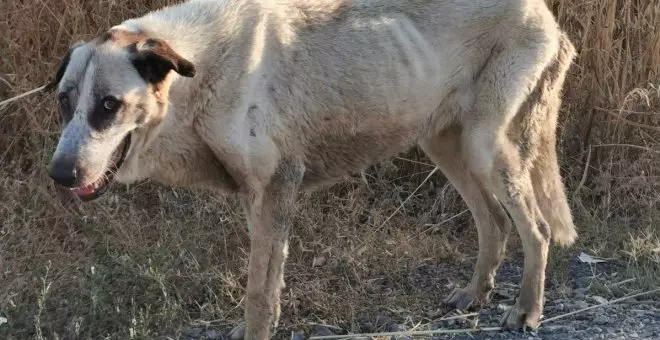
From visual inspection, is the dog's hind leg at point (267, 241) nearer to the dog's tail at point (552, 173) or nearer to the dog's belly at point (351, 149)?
the dog's belly at point (351, 149)

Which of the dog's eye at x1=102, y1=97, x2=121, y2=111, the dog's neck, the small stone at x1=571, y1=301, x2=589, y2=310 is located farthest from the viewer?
the small stone at x1=571, y1=301, x2=589, y2=310

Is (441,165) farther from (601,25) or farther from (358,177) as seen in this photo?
(601,25)

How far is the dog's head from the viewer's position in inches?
134

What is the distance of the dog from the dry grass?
474 mm

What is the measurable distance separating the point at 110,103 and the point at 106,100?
0.07 feet

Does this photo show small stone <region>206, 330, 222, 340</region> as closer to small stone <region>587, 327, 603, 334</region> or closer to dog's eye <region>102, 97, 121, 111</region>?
dog's eye <region>102, 97, 121, 111</region>

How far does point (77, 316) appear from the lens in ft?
13.8

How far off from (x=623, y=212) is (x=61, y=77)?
3.92 meters

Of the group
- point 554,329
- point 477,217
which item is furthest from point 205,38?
point 554,329

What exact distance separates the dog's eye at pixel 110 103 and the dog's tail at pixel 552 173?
90.8 inches

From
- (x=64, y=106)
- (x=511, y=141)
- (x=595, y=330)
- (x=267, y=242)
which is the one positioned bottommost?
A: (x=595, y=330)

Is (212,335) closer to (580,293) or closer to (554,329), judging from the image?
(554,329)

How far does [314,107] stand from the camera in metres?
4.09

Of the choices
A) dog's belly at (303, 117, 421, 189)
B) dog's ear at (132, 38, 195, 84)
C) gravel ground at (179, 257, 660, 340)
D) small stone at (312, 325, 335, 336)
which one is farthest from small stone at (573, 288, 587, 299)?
dog's ear at (132, 38, 195, 84)
